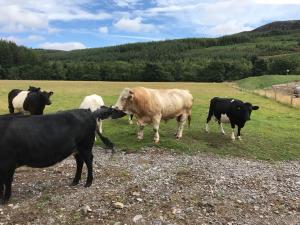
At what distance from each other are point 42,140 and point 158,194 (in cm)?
325

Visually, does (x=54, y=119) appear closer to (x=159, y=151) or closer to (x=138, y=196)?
(x=138, y=196)

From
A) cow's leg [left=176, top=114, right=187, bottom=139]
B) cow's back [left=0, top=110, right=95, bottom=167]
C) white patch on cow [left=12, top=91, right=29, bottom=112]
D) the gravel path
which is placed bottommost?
the gravel path

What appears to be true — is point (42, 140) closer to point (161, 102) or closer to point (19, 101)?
point (161, 102)

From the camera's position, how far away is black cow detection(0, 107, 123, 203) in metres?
9.82

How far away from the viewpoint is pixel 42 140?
1026cm

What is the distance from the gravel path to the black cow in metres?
0.75

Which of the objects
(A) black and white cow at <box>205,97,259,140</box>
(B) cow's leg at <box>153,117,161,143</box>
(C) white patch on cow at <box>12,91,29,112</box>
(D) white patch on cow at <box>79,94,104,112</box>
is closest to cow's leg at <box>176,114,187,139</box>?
(B) cow's leg at <box>153,117,161,143</box>

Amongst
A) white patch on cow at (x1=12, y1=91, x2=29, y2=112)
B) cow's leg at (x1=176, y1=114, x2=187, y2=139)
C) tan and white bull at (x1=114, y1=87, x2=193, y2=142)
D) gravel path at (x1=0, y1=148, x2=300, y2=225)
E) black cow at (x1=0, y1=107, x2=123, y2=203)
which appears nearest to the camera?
gravel path at (x1=0, y1=148, x2=300, y2=225)

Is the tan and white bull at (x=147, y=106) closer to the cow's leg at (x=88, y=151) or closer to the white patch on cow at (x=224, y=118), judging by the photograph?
the white patch on cow at (x=224, y=118)

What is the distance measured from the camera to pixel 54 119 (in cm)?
1067

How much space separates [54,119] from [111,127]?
955 cm

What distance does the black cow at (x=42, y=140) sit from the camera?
9.82 m

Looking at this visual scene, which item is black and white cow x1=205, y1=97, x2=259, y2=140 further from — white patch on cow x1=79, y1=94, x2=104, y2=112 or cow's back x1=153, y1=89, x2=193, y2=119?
white patch on cow x1=79, y1=94, x2=104, y2=112

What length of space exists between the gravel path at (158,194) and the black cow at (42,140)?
→ 753 millimetres
